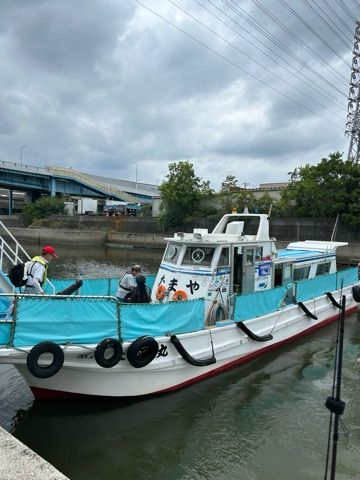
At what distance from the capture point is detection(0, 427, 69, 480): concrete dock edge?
348 cm

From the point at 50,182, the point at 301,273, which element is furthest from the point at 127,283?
the point at 50,182

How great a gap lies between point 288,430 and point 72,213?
5965 centimetres

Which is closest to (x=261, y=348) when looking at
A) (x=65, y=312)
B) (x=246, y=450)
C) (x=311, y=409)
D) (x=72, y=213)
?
(x=311, y=409)

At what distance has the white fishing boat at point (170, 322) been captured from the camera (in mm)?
5898

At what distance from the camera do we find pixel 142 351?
21.9 feet

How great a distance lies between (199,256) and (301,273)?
18.1ft

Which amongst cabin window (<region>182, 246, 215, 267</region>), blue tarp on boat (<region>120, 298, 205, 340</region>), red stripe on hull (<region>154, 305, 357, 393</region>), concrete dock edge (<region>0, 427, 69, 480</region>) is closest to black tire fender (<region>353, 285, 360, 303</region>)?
red stripe on hull (<region>154, 305, 357, 393</region>)

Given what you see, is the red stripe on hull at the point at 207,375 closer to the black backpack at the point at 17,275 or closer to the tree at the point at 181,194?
the black backpack at the point at 17,275

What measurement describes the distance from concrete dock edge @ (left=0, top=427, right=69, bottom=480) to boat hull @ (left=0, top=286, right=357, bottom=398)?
6.21 feet

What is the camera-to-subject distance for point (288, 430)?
656 cm

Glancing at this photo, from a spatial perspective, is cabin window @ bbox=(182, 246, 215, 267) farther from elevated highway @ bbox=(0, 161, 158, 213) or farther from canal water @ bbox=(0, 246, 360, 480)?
elevated highway @ bbox=(0, 161, 158, 213)

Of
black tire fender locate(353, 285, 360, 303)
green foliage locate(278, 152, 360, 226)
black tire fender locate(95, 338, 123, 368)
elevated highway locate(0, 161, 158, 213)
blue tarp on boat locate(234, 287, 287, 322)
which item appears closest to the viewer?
black tire fender locate(95, 338, 123, 368)

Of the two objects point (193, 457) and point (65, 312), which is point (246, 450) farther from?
point (65, 312)

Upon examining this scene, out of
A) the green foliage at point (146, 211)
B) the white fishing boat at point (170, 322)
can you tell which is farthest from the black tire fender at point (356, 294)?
the green foliage at point (146, 211)
